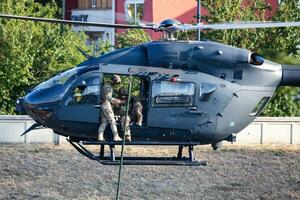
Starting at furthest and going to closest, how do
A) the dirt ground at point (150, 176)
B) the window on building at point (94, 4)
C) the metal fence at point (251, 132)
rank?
the window on building at point (94, 4), the metal fence at point (251, 132), the dirt ground at point (150, 176)

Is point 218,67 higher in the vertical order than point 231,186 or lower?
higher

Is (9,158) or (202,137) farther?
(9,158)

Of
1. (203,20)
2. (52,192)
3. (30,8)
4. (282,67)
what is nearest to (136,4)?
(30,8)

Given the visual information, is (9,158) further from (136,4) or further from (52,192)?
(136,4)

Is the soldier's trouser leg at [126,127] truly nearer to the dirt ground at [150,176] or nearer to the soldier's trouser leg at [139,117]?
the soldier's trouser leg at [139,117]

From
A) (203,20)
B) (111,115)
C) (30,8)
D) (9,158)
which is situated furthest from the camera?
(30,8)

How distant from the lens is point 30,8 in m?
38.5

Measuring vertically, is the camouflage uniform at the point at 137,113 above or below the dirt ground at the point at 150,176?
above

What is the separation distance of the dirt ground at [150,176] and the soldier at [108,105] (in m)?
9.39

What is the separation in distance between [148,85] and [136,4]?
3049 centimetres

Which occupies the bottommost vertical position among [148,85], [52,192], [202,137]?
[52,192]

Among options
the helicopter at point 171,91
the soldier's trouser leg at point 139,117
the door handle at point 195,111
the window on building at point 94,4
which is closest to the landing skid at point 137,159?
the helicopter at point 171,91

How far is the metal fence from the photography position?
27156mm

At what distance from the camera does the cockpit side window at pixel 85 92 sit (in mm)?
14039
